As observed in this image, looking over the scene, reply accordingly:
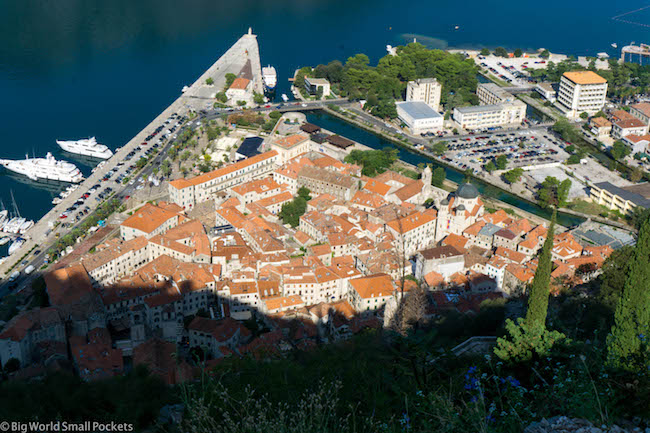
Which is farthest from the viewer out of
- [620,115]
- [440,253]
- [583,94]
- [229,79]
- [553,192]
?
[229,79]

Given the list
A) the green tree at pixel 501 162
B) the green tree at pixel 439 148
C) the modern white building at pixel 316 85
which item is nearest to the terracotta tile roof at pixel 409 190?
the green tree at pixel 501 162

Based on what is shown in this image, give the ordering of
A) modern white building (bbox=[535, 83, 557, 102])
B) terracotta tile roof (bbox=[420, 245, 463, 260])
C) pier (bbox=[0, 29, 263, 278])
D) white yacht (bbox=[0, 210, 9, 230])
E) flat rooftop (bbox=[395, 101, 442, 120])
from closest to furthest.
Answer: terracotta tile roof (bbox=[420, 245, 463, 260])
pier (bbox=[0, 29, 263, 278])
white yacht (bbox=[0, 210, 9, 230])
flat rooftop (bbox=[395, 101, 442, 120])
modern white building (bbox=[535, 83, 557, 102])

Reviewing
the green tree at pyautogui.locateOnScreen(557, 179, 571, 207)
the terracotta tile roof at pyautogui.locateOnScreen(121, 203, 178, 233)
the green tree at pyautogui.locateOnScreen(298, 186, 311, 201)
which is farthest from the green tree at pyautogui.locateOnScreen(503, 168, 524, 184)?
the terracotta tile roof at pyautogui.locateOnScreen(121, 203, 178, 233)

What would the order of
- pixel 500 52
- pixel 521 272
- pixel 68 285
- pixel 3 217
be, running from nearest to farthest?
pixel 68 285
pixel 521 272
pixel 3 217
pixel 500 52

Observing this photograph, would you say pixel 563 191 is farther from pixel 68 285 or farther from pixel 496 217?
pixel 68 285

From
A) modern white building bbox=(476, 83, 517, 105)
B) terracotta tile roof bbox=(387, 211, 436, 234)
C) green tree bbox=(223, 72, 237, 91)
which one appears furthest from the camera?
green tree bbox=(223, 72, 237, 91)

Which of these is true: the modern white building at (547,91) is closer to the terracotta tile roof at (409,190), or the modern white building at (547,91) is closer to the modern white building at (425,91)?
the modern white building at (425,91)

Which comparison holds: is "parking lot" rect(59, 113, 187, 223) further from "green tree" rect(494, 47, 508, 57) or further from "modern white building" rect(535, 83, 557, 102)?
"green tree" rect(494, 47, 508, 57)

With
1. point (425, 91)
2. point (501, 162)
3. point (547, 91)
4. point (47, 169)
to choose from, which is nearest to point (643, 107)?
point (547, 91)
